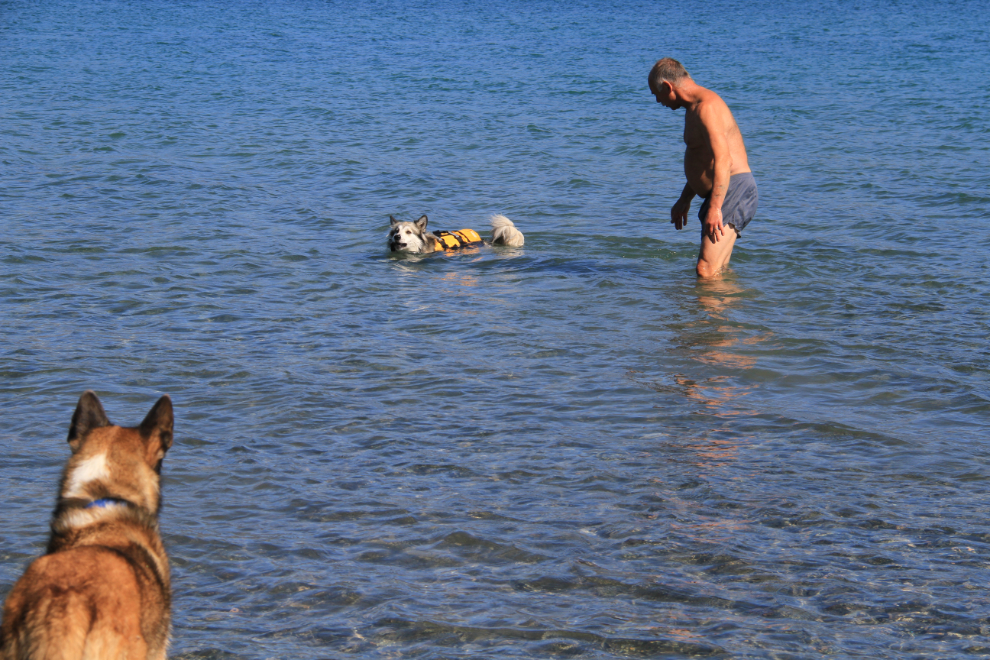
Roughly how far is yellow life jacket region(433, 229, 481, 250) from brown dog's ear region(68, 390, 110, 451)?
8217mm

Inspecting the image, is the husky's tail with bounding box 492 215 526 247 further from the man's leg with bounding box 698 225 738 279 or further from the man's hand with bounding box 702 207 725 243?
the man's hand with bounding box 702 207 725 243

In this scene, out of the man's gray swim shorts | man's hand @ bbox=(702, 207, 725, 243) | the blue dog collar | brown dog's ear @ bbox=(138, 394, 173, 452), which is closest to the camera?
the blue dog collar

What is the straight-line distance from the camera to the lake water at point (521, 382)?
4.32 meters

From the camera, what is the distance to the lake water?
432 centimetres

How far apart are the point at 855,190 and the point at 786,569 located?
11.0 m

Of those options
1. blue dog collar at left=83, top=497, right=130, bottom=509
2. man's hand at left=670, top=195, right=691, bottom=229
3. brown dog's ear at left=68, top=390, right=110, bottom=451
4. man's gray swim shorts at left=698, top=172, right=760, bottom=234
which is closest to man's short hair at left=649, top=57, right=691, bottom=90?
man's gray swim shorts at left=698, top=172, right=760, bottom=234

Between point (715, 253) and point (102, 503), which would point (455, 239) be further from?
point (102, 503)

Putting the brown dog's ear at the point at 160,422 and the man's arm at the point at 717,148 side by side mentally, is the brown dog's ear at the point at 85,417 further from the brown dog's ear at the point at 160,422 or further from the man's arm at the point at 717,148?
→ the man's arm at the point at 717,148

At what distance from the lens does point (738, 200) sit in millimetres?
9219

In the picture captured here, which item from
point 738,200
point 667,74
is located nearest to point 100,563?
point 667,74

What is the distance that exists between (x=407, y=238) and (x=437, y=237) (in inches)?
18.3

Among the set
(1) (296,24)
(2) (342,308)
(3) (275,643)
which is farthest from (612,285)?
(1) (296,24)

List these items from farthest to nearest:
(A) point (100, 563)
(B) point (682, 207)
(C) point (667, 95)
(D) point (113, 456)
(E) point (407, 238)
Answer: (E) point (407, 238) → (B) point (682, 207) → (C) point (667, 95) → (D) point (113, 456) → (A) point (100, 563)

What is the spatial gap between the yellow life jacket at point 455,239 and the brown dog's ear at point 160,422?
26.8 feet
